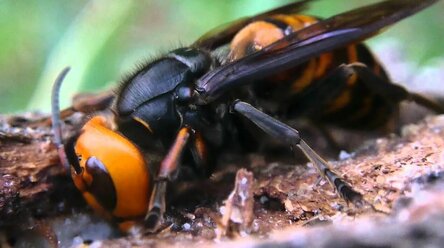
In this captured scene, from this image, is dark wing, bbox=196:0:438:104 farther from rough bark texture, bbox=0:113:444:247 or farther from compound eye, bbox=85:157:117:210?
compound eye, bbox=85:157:117:210

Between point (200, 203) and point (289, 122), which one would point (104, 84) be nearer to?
point (289, 122)

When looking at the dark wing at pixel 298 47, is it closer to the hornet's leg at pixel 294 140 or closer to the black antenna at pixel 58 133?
the hornet's leg at pixel 294 140

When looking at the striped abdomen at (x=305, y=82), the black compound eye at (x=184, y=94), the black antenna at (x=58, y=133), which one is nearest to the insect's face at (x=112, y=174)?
the black antenna at (x=58, y=133)

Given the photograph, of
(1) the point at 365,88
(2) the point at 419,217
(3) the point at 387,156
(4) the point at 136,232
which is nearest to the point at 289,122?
(1) the point at 365,88

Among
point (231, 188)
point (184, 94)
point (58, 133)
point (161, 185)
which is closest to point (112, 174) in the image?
point (161, 185)

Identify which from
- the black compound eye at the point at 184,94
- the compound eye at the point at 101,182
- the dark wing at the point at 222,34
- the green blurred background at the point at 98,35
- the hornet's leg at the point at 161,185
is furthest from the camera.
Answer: the green blurred background at the point at 98,35

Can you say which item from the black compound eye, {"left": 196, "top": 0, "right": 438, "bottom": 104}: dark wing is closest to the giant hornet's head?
the black compound eye
